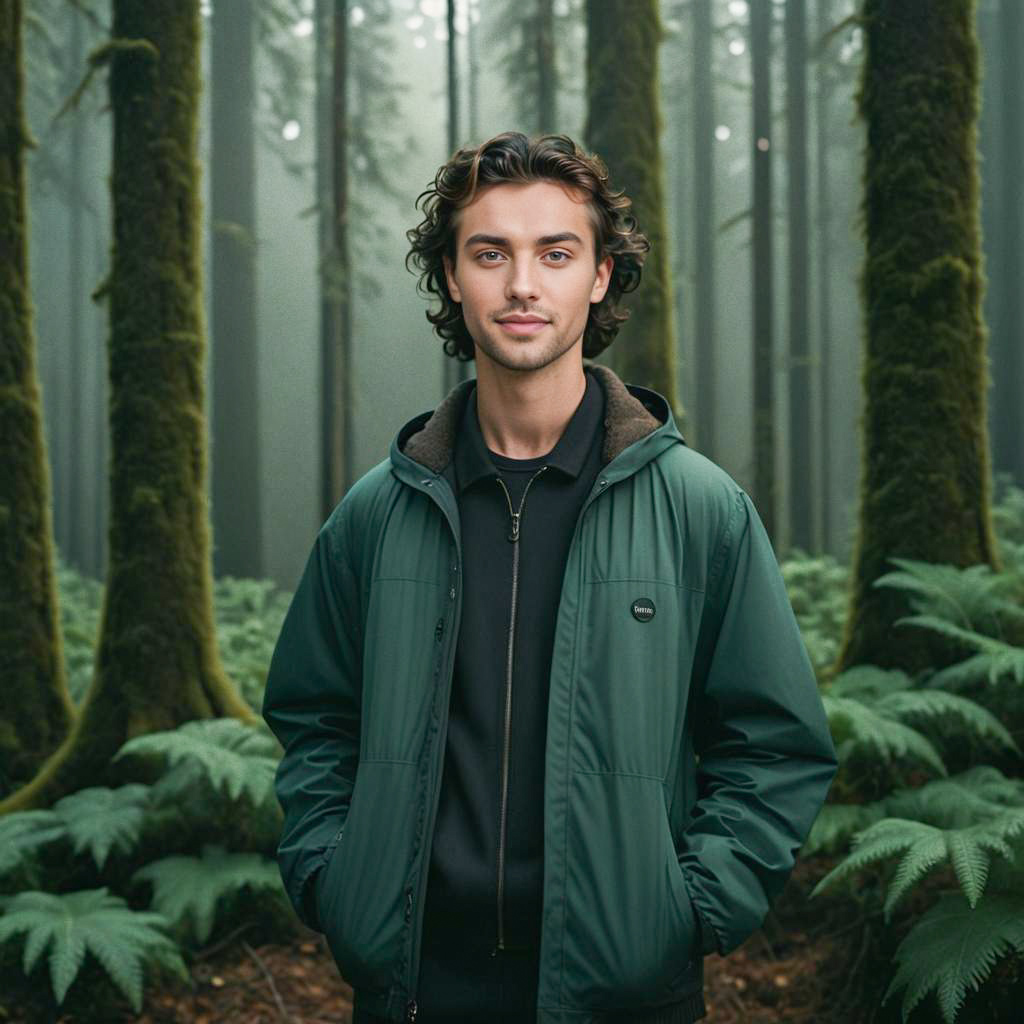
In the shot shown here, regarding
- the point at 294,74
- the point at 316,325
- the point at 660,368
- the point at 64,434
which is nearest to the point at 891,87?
the point at 660,368

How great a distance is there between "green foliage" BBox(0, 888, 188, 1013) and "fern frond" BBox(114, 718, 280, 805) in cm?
67

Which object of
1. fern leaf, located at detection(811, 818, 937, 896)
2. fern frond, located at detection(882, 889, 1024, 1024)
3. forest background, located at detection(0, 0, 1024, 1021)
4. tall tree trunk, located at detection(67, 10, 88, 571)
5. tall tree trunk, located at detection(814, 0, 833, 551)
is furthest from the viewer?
tall tree trunk, located at detection(67, 10, 88, 571)

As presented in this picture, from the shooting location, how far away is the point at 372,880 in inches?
89.8

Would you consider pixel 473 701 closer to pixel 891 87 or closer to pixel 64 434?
pixel 891 87

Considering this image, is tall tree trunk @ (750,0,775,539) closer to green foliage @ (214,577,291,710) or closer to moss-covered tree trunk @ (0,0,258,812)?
green foliage @ (214,577,291,710)

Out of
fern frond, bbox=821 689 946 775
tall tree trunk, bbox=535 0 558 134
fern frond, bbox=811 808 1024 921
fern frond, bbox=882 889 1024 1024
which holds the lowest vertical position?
fern frond, bbox=882 889 1024 1024

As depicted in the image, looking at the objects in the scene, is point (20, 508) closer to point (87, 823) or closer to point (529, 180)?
point (87, 823)

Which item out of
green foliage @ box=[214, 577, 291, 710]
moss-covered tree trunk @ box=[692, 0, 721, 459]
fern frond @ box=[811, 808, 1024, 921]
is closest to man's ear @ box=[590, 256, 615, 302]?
fern frond @ box=[811, 808, 1024, 921]

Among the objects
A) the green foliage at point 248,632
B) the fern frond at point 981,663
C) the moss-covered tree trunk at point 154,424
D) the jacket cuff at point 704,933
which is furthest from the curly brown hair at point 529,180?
the moss-covered tree trunk at point 154,424

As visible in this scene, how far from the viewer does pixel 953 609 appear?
5430 millimetres

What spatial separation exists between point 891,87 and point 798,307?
12200mm

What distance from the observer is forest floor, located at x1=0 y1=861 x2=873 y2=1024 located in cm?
459

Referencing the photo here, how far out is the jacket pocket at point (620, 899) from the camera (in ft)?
7.09

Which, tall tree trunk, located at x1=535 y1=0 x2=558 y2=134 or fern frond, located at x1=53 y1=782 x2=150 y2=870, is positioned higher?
tall tree trunk, located at x1=535 y1=0 x2=558 y2=134
